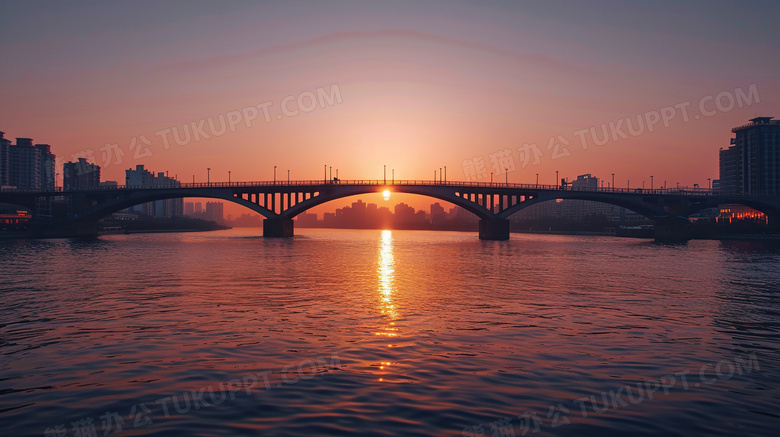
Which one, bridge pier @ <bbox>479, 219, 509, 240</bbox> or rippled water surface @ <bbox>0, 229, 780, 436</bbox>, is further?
bridge pier @ <bbox>479, 219, 509, 240</bbox>

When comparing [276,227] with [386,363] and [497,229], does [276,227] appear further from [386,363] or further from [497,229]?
[386,363]

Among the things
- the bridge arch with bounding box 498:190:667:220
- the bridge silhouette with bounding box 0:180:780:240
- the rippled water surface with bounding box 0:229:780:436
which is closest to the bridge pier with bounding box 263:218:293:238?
the bridge silhouette with bounding box 0:180:780:240

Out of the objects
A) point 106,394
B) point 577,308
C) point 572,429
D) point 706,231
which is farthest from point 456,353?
point 706,231

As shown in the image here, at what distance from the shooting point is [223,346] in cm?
1498

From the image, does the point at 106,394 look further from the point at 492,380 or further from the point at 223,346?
the point at 492,380

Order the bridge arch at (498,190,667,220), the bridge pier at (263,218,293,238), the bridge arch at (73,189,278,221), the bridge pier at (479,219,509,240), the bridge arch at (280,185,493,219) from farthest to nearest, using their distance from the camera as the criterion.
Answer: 1. the bridge pier at (263,218,293,238)
2. the bridge arch at (73,189,278,221)
3. the bridge pier at (479,219,509,240)
4. the bridge arch at (498,190,667,220)
5. the bridge arch at (280,185,493,219)

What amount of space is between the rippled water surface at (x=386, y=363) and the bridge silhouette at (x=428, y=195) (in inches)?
3796

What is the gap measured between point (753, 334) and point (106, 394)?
63.7 ft

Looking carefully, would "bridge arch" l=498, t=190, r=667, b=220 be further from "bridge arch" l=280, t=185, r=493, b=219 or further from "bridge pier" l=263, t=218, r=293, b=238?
"bridge pier" l=263, t=218, r=293, b=238

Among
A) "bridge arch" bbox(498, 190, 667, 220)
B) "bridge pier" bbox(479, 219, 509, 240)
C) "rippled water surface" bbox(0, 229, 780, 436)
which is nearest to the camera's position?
"rippled water surface" bbox(0, 229, 780, 436)

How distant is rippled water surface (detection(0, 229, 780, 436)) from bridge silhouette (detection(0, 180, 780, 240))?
3796 inches

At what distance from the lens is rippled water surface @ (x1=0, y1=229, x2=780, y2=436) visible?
→ 30.6 ft

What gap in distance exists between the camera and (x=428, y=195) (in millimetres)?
124875

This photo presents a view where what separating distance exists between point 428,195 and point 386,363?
112m
